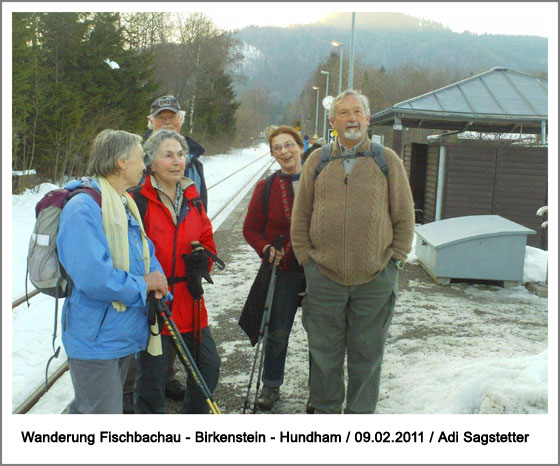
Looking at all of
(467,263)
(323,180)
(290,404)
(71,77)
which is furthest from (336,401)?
(71,77)

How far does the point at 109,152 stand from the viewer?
276 centimetres

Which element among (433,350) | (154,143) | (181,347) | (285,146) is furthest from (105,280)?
(433,350)

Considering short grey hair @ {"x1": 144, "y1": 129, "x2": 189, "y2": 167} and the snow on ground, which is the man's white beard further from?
the snow on ground

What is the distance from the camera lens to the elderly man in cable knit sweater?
10.7ft

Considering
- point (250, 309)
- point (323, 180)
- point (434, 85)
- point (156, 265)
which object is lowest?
point (250, 309)

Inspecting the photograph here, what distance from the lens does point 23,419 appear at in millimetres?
3070

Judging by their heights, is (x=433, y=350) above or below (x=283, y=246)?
below

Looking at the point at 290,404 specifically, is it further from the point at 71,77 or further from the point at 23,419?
the point at 71,77

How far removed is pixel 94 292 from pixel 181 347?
2.49ft

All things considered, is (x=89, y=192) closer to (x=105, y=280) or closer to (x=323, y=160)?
(x=105, y=280)

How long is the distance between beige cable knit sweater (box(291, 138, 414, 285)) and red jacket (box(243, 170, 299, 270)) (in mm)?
562

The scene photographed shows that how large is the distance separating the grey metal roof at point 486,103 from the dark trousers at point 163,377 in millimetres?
9434

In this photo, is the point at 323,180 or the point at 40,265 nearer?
the point at 40,265

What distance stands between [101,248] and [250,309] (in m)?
1.72
